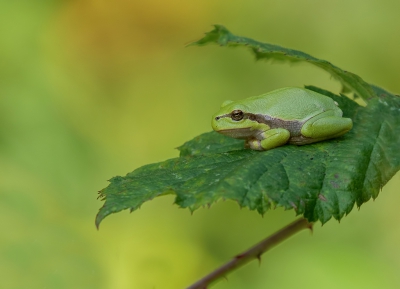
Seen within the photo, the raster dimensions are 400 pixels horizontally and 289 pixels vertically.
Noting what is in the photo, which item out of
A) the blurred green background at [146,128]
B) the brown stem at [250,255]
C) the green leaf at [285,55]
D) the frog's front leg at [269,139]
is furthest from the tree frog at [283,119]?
the blurred green background at [146,128]

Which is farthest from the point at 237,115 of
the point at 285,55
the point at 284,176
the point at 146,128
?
the point at 146,128

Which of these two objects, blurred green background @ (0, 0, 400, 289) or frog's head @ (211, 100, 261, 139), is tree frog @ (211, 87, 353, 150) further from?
blurred green background @ (0, 0, 400, 289)

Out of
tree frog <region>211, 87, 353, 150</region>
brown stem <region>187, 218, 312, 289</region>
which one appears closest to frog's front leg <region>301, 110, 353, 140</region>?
tree frog <region>211, 87, 353, 150</region>

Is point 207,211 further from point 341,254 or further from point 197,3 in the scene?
point 197,3

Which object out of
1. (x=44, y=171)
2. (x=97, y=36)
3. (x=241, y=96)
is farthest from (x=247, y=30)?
(x=44, y=171)

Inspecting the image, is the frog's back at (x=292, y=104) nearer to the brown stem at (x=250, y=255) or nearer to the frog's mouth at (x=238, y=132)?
the frog's mouth at (x=238, y=132)

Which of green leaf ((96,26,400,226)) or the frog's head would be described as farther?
the frog's head

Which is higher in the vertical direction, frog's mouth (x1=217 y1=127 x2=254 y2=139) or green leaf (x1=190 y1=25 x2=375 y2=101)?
green leaf (x1=190 y1=25 x2=375 y2=101)
